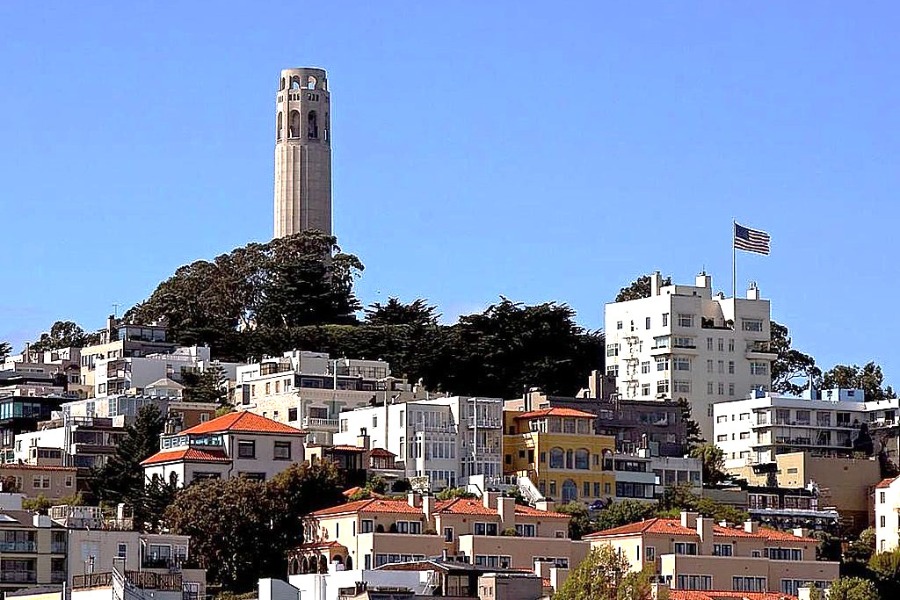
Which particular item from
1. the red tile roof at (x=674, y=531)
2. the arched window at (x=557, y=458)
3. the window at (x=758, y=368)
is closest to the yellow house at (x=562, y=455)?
the arched window at (x=557, y=458)

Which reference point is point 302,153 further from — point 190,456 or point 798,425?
point 190,456

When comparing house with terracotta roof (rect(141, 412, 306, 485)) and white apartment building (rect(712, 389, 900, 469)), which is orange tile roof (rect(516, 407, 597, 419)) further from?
white apartment building (rect(712, 389, 900, 469))

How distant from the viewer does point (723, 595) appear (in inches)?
3541

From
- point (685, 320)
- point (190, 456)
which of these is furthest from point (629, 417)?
point (190, 456)

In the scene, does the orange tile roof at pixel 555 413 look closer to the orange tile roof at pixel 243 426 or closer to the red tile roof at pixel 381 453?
the red tile roof at pixel 381 453

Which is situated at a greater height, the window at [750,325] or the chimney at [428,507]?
the window at [750,325]

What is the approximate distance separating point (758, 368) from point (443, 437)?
1174 inches

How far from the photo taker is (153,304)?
14425cm

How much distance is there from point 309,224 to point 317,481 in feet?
200

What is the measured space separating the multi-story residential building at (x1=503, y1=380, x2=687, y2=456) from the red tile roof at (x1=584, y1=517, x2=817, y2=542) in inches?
659

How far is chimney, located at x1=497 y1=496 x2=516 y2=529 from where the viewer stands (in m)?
94.9

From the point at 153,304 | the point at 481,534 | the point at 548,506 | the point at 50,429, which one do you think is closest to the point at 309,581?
the point at 481,534

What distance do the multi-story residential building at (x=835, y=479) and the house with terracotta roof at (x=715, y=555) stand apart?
1817 centimetres

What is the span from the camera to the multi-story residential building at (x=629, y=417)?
11538 cm
